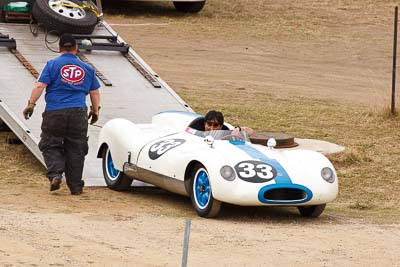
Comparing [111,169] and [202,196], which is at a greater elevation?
[202,196]

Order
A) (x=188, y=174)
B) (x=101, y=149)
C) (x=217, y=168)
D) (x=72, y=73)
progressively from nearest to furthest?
(x=217, y=168) → (x=188, y=174) → (x=72, y=73) → (x=101, y=149)

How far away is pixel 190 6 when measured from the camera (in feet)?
107

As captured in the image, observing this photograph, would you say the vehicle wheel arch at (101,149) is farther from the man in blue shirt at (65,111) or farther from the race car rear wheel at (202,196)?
the race car rear wheel at (202,196)

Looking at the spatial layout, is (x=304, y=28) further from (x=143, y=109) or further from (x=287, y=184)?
(x=287, y=184)

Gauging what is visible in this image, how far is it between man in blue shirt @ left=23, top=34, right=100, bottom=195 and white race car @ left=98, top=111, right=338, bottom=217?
601mm

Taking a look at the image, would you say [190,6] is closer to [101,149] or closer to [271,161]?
[101,149]

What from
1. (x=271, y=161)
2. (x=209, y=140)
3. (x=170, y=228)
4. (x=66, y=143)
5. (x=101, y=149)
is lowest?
(x=101, y=149)

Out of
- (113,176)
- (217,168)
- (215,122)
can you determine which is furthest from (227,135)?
(113,176)

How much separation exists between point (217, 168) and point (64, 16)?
308 inches

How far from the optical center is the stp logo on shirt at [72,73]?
13016mm

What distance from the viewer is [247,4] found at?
35.0m

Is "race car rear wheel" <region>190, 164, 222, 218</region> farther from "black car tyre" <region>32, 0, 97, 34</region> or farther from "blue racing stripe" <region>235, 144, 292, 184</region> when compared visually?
"black car tyre" <region>32, 0, 97, 34</region>

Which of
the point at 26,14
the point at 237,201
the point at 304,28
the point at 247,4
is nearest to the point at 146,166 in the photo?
the point at 237,201

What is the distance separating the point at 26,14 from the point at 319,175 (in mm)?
8906
